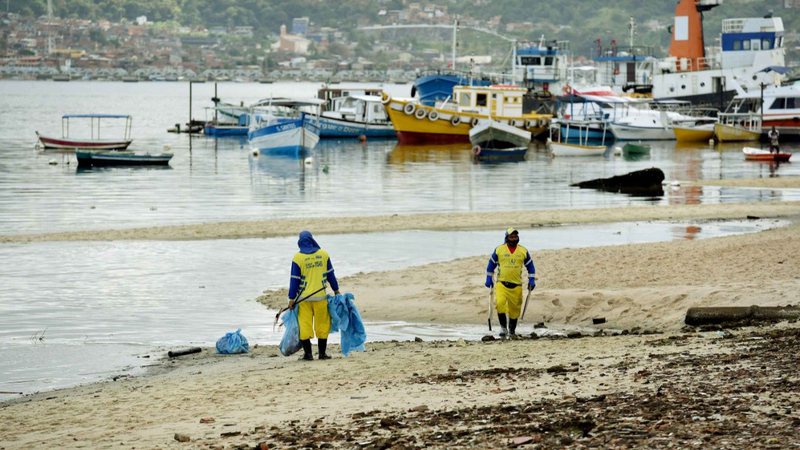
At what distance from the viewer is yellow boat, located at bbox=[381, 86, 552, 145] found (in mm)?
75000

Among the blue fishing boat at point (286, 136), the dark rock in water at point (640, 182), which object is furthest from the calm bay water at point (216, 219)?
the blue fishing boat at point (286, 136)

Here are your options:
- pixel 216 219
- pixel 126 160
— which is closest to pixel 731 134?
pixel 126 160

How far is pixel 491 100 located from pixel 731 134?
45.9 ft

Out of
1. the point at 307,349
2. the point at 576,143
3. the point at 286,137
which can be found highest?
the point at 286,137

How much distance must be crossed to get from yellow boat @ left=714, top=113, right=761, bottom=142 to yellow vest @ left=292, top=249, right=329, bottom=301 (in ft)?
207

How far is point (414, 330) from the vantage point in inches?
719

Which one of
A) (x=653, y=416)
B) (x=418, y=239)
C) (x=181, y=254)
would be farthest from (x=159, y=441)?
(x=418, y=239)

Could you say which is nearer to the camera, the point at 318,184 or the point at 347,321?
the point at 347,321

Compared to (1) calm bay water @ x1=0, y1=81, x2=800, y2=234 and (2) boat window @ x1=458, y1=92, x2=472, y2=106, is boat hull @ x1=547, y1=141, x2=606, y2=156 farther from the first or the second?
(2) boat window @ x1=458, y1=92, x2=472, y2=106

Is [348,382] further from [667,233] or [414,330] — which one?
[667,233]

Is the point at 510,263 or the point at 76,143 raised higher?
the point at 76,143

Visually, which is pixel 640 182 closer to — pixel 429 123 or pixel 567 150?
pixel 567 150

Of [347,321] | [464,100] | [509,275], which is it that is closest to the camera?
[347,321]

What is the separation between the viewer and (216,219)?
3481cm
